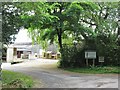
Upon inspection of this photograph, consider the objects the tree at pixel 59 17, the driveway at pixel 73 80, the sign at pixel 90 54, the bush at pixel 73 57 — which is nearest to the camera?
the driveway at pixel 73 80

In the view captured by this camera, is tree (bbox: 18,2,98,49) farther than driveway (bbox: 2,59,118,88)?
Yes

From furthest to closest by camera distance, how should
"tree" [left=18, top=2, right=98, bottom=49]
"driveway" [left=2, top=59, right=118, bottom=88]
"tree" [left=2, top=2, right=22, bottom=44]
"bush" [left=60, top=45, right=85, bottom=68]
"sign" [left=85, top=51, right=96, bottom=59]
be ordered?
"bush" [left=60, top=45, right=85, bottom=68], "sign" [left=85, top=51, right=96, bottom=59], "tree" [left=18, top=2, right=98, bottom=49], "driveway" [left=2, top=59, right=118, bottom=88], "tree" [left=2, top=2, right=22, bottom=44]

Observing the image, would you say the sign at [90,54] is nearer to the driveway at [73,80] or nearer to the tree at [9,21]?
the driveway at [73,80]

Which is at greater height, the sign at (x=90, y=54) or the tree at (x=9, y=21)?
the tree at (x=9, y=21)

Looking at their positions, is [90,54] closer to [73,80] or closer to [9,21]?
[73,80]

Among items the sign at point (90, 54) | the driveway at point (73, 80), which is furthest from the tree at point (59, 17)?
the driveway at point (73, 80)

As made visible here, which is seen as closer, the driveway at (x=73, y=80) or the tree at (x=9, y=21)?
the tree at (x=9, y=21)

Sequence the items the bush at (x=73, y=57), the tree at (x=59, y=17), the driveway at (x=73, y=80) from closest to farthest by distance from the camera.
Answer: the driveway at (x=73, y=80)
the tree at (x=59, y=17)
the bush at (x=73, y=57)

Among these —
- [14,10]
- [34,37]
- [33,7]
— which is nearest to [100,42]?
[34,37]

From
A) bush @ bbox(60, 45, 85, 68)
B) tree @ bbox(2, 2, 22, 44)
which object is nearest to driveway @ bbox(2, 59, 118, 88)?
tree @ bbox(2, 2, 22, 44)

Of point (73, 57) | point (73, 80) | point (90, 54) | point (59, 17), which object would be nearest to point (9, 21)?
point (73, 80)

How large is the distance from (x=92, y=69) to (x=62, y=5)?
4.81m

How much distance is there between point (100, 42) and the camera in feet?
57.8

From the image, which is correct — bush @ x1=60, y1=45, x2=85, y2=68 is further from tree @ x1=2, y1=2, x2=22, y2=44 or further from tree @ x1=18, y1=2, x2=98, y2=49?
tree @ x1=2, y1=2, x2=22, y2=44
